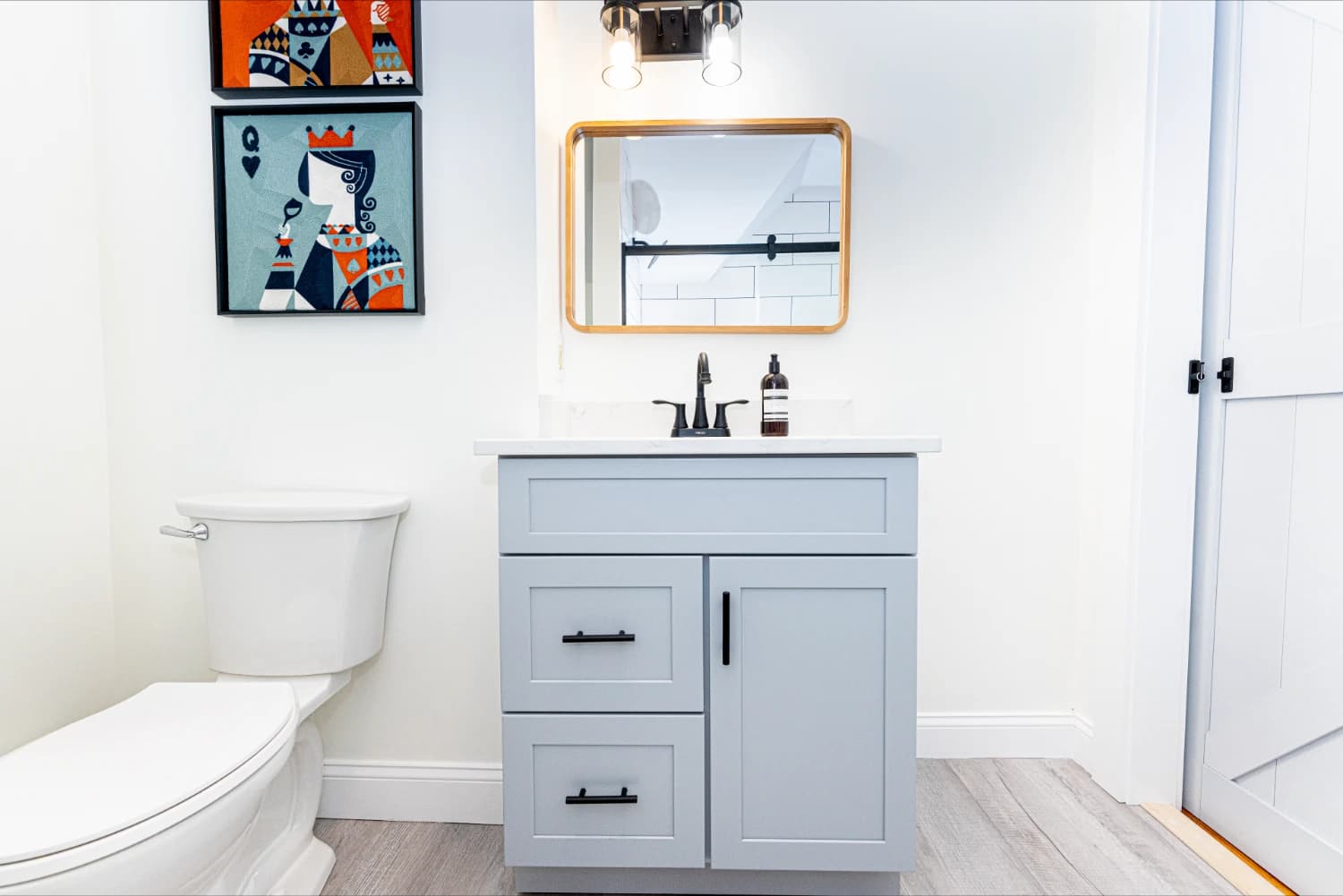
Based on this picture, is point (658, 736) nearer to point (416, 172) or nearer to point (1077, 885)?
point (1077, 885)

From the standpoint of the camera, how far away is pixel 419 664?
59.0 inches

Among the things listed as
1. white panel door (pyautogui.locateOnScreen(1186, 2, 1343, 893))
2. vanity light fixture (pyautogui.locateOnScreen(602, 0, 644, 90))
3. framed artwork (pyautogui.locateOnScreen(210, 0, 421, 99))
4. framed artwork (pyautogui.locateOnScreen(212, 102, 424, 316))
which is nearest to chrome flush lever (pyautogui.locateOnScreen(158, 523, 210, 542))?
framed artwork (pyautogui.locateOnScreen(212, 102, 424, 316))

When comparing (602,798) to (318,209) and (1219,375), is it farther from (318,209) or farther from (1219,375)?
(1219,375)

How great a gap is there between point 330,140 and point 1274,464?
1.97 m

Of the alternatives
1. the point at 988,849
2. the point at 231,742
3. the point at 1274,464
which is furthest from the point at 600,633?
the point at 1274,464

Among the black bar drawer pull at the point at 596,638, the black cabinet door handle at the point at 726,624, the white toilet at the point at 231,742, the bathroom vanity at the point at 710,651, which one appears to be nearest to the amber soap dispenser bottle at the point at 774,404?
the bathroom vanity at the point at 710,651

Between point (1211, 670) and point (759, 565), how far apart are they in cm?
106

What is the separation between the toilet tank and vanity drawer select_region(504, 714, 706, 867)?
0.43 meters

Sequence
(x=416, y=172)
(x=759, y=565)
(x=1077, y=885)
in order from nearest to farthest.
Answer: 1. (x=759, y=565)
2. (x=1077, y=885)
3. (x=416, y=172)

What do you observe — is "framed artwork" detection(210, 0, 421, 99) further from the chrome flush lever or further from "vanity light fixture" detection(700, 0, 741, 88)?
the chrome flush lever

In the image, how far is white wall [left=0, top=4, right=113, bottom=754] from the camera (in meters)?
1.29

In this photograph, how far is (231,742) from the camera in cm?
96

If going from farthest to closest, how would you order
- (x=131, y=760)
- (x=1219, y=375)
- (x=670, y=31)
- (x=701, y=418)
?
(x=670, y=31)
(x=701, y=418)
(x=1219, y=375)
(x=131, y=760)

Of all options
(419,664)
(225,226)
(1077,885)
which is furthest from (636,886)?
(225,226)
